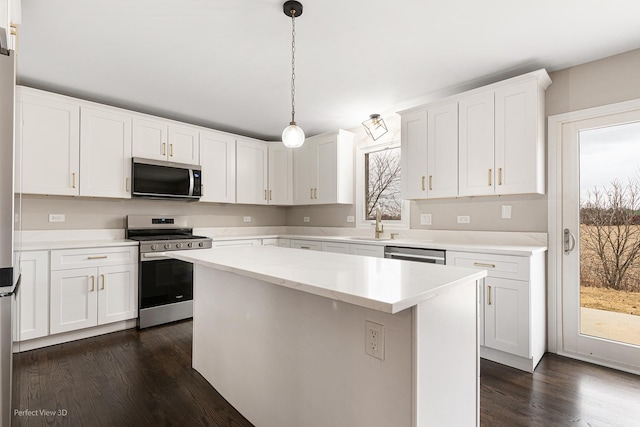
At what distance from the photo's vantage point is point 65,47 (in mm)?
2500

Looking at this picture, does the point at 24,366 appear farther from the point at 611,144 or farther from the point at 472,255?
the point at 611,144

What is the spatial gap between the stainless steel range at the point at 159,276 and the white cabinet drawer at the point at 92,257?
13cm

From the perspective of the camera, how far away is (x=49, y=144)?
309 centimetres

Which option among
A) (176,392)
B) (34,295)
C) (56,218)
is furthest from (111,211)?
(176,392)

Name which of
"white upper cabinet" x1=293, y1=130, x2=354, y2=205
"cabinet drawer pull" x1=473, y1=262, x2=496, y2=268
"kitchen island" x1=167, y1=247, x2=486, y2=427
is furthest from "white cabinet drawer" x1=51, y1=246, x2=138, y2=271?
"cabinet drawer pull" x1=473, y1=262, x2=496, y2=268

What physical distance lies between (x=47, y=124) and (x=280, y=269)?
303cm

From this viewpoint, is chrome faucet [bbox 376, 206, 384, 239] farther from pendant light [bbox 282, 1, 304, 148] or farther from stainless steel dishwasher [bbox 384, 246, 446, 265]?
pendant light [bbox 282, 1, 304, 148]

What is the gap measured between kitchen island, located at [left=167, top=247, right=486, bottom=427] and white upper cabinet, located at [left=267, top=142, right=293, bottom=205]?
117 inches

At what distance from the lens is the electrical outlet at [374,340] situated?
4.08 feet

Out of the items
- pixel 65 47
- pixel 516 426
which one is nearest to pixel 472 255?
pixel 516 426

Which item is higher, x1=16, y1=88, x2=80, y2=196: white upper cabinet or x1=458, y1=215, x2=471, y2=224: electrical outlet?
x1=16, y1=88, x2=80, y2=196: white upper cabinet

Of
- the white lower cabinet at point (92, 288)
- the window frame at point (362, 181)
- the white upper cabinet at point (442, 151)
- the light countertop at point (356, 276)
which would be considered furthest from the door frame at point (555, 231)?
the white lower cabinet at point (92, 288)

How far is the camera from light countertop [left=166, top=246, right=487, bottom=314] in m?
1.06

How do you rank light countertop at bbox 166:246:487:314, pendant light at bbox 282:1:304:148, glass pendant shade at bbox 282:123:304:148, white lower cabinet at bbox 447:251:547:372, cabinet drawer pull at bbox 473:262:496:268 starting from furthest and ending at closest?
cabinet drawer pull at bbox 473:262:496:268, white lower cabinet at bbox 447:251:547:372, glass pendant shade at bbox 282:123:304:148, pendant light at bbox 282:1:304:148, light countertop at bbox 166:246:487:314
